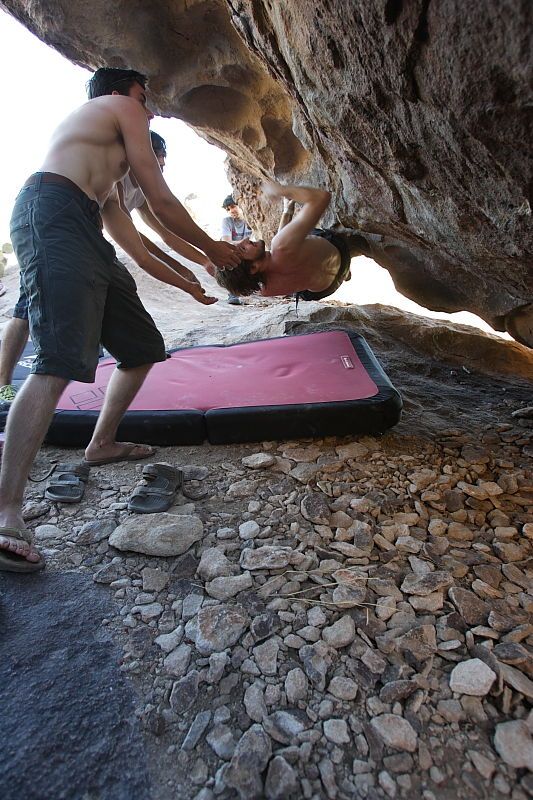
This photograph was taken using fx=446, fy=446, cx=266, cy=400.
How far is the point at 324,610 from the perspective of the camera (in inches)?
49.9

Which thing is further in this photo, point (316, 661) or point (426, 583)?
point (426, 583)

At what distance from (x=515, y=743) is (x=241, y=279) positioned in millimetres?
2490

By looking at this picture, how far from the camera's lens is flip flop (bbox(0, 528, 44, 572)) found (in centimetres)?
138

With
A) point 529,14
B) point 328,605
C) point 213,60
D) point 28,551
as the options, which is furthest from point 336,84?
point 213,60

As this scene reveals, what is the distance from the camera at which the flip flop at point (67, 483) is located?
1.80 meters

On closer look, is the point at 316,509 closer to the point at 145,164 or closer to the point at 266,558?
the point at 266,558

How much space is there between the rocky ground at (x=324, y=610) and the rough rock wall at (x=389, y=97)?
1.10 m

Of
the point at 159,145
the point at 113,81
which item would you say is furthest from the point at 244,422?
the point at 159,145

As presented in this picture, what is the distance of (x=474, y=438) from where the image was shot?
2.23 m

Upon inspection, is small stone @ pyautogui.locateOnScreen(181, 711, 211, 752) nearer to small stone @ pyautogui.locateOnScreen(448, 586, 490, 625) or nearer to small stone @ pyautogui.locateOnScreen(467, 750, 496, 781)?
small stone @ pyautogui.locateOnScreen(467, 750, 496, 781)

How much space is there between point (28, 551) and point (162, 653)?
0.57 meters

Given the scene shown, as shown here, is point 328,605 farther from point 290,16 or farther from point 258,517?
point 290,16

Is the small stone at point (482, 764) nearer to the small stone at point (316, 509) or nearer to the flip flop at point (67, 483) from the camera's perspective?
the small stone at point (316, 509)

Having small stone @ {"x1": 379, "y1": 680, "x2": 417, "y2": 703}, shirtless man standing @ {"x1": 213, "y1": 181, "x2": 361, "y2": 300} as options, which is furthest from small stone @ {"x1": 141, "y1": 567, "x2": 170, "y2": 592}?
shirtless man standing @ {"x1": 213, "y1": 181, "x2": 361, "y2": 300}
